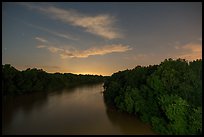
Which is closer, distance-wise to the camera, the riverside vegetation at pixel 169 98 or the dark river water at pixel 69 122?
the riverside vegetation at pixel 169 98

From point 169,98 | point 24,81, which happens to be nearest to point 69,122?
point 169,98

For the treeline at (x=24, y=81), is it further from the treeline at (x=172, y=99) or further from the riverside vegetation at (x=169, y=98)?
the treeline at (x=172, y=99)

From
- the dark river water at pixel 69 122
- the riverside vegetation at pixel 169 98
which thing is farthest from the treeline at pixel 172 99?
the dark river water at pixel 69 122

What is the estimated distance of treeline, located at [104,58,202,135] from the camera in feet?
57.7

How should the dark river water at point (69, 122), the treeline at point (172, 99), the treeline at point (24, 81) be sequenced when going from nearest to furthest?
the treeline at point (172, 99) < the dark river water at point (69, 122) < the treeline at point (24, 81)

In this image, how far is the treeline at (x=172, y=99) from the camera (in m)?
17.6

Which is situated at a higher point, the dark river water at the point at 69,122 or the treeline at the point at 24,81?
the treeline at the point at 24,81

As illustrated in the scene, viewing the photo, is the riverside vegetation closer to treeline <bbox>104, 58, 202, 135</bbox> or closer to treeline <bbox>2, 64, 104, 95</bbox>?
treeline <bbox>104, 58, 202, 135</bbox>

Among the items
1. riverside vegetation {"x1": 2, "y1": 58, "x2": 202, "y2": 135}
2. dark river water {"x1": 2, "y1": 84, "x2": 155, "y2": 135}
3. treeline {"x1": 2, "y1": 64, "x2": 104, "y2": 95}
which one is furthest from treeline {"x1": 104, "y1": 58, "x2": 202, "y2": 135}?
treeline {"x1": 2, "y1": 64, "x2": 104, "y2": 95}

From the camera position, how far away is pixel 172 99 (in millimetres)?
18688

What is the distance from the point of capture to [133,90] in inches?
1080

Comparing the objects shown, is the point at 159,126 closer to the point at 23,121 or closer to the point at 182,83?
the point at 182,83

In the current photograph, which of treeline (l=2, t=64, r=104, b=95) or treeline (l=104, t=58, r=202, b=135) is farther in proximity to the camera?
treeline (l=2, t=64, r=104, b=95)

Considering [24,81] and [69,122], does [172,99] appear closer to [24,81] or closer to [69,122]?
[69,122]
